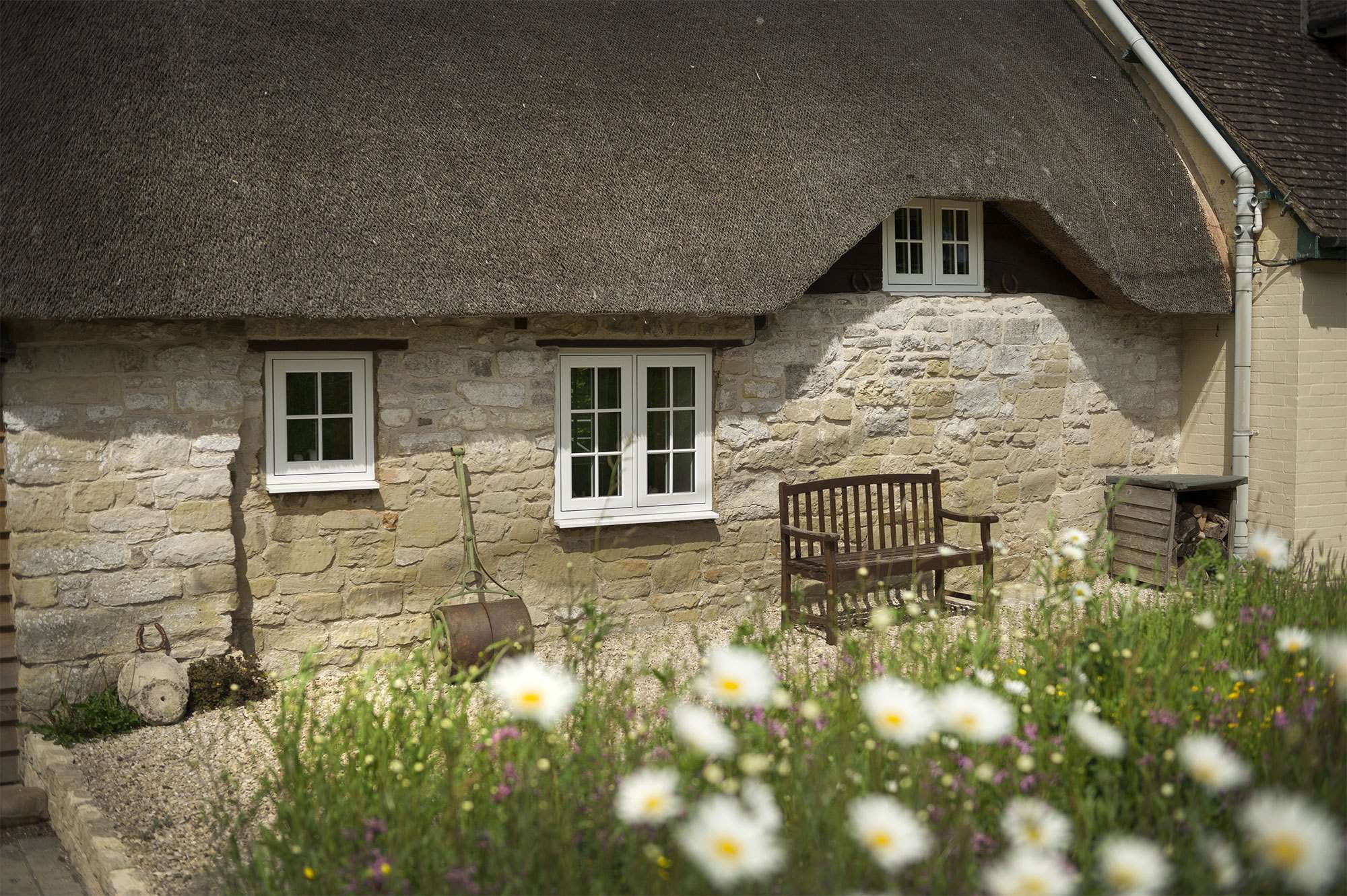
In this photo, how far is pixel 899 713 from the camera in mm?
2789

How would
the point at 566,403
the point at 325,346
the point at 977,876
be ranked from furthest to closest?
1. the point at 566,403
2. the point at 325,346
3. the point at 977,876

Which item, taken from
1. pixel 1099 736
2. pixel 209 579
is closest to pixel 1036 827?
pixel 1099 736

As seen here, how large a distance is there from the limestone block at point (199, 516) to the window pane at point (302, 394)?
2.22ft

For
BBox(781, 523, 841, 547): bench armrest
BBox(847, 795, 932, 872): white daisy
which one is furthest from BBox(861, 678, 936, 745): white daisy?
BBox(781, 523, 841, 547): bench armrest

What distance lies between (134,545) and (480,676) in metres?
1.93

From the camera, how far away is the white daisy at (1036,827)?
2.60 metres

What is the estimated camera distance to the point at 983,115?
9094 mm

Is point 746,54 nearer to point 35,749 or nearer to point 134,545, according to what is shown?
point 134,545

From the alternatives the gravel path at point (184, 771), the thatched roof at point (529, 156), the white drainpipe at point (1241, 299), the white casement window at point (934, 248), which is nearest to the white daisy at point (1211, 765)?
the gravel path at point (184, 771)

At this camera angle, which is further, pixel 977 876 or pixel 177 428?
pixel 177 428

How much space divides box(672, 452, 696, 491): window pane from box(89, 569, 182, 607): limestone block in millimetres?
3033

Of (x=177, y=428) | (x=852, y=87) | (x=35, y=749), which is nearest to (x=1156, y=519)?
(x=852, y=87)

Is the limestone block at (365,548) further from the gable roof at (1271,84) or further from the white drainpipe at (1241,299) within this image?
the gable roof at (1271,84)

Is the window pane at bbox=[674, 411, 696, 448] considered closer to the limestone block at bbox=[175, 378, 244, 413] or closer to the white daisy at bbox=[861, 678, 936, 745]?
A: the limestone block at bbox=[175, 378, 244, 413]
